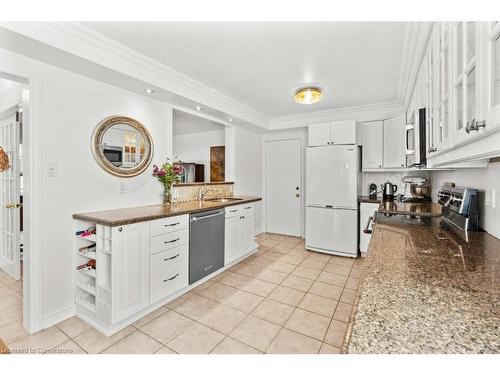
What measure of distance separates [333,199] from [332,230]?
51cm

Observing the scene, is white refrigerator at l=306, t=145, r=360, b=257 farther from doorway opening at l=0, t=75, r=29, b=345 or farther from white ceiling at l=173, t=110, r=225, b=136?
doorway opening at l=0, t=75, r=29, b=345

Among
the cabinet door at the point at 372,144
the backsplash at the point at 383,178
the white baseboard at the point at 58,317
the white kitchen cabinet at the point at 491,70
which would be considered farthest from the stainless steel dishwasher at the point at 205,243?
the backsplash at the point at 383,178

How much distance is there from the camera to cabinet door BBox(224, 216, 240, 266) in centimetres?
321

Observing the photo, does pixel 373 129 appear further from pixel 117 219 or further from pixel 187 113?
pixel 117 219

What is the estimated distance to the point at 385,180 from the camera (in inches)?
161

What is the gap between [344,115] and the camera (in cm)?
413

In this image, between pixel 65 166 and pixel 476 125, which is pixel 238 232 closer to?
pixel 65 166

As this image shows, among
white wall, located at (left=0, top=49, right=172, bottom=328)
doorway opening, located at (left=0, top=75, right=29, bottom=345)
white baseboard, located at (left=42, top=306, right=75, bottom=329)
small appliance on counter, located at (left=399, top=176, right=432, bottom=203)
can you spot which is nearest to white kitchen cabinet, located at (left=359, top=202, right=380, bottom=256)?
small appliance on counter, located at (left=399, top=176, right=432, bottom=203)

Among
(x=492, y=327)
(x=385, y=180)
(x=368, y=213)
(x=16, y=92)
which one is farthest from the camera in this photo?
(x=385, y=180)

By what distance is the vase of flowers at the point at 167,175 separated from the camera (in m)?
2.92

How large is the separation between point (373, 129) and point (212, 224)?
3.01m

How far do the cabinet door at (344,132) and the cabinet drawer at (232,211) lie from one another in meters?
1.95

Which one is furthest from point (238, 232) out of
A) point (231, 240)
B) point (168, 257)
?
point (168, 257)
